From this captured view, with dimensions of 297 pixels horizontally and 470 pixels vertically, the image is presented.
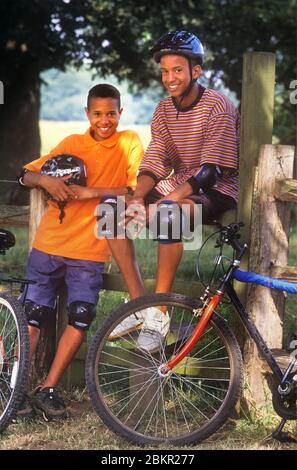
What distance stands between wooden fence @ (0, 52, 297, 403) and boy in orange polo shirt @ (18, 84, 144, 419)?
2.11 ft

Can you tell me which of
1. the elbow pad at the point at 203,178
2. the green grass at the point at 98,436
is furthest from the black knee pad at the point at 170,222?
A: the green grass at the point at 98,436

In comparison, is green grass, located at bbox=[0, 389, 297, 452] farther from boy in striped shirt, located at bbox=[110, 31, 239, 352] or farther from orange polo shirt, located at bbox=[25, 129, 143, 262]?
orange polo shirt, located at bbox=[25, 129, 143, 262]

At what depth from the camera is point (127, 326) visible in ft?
15.8

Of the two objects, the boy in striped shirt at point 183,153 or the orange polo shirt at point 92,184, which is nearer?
the boy in striped shirt at point 183,153

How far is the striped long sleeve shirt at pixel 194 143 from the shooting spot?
5.02 m

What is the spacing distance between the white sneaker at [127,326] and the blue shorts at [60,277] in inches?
15.5

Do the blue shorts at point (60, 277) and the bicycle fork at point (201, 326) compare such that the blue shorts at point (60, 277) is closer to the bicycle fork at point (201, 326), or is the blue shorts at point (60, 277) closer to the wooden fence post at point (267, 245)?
the bicycle fork at point (201, 326)

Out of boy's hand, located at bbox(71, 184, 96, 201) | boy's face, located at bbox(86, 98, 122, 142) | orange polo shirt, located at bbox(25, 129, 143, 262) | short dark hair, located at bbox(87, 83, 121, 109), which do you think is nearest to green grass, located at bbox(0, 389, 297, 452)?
orange polo shirt, located at bbox(25, 129, 143, 262)

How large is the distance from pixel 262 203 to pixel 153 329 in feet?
3.00

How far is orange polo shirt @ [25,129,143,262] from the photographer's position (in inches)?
205

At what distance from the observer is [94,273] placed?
522cm

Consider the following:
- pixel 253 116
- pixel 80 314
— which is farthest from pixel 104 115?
pixel 80 314

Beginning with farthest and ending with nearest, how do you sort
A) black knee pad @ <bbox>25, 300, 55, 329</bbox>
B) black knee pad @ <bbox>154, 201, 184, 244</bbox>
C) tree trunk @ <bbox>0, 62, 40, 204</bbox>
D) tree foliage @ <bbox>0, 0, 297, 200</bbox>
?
1. tree trunk @ <bbox>0, 62, 40, 204</bbox>
2. tree foliage @ <bbox>0, 0, 297, 200</bbox>
3. black knee pad @ <bbox>25, 300, 55, 329</bbox>
4. black knee pad @ <bbox>154, 201, 184, 244</bbox>

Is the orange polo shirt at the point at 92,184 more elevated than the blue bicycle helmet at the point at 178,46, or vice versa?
the blue bicycle helmet at the point at 178,46
